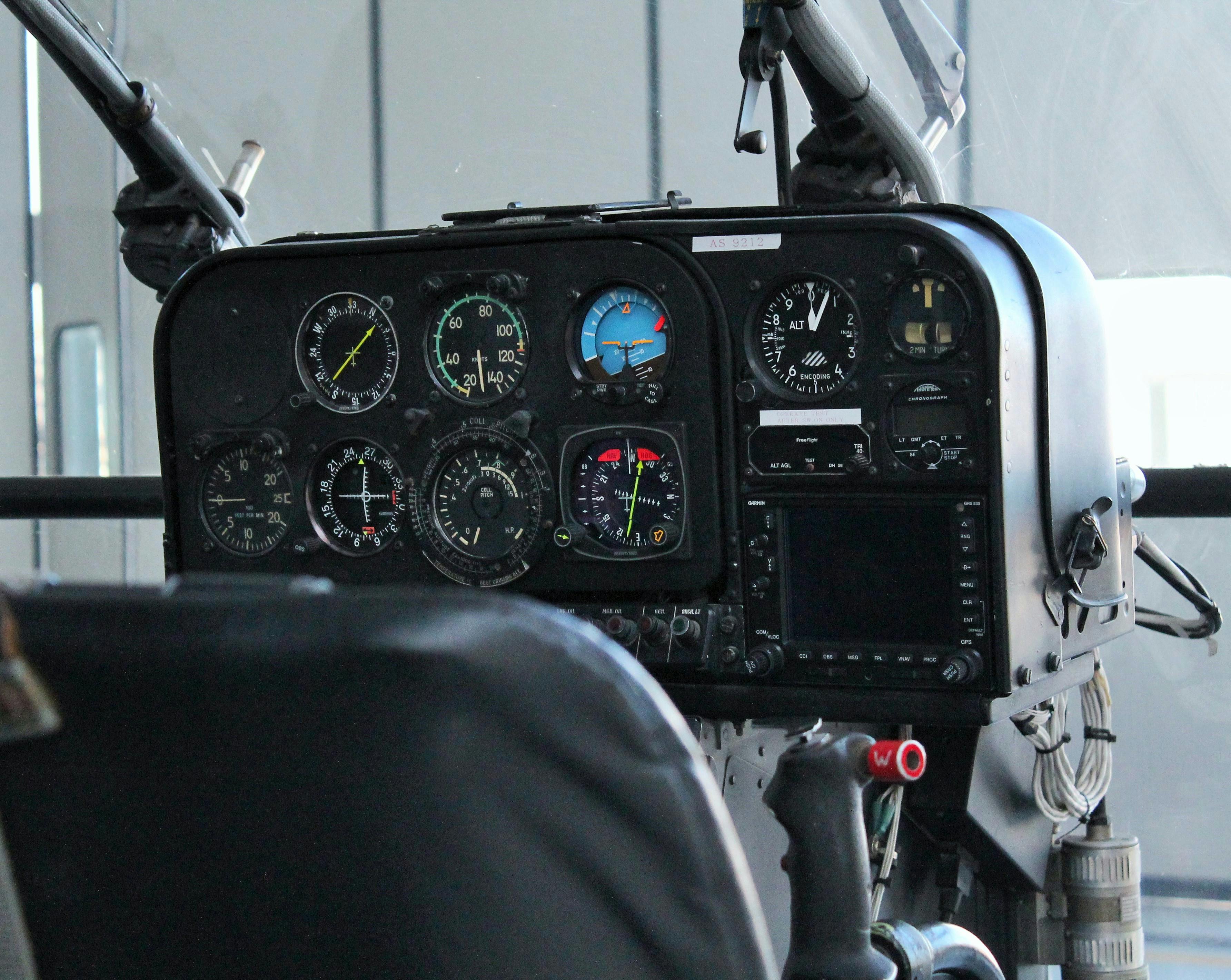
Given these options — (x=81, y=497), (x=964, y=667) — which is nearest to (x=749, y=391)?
(x=964, y=667)

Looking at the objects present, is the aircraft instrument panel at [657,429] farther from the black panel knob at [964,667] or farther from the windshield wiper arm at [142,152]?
the windshield wiper arm at [142,152]

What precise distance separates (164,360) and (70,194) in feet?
5.36

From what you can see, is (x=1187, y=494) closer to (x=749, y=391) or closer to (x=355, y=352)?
(x=749, y=391)

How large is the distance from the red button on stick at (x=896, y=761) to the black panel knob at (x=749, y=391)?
81cm

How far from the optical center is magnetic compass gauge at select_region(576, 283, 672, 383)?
1.98 metres

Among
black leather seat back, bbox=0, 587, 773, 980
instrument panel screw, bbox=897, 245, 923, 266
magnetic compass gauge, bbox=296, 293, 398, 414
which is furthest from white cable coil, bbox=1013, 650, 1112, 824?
black leather seat back, bbox=0, 587, 773, 980

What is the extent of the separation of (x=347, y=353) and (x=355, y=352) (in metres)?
0.01

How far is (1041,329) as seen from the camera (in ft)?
6.14

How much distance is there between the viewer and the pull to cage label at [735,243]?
1913mm

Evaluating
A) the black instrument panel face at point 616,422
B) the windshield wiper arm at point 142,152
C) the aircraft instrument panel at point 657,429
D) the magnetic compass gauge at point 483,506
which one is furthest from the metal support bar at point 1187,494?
the windshield wiper arm at point 142,152

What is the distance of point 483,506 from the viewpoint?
2.07 meters

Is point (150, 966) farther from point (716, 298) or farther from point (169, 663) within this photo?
point (716, 298)

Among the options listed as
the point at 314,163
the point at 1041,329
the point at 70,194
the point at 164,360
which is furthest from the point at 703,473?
the point at 70,194

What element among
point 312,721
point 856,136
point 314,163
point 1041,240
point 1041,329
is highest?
point 314,163
